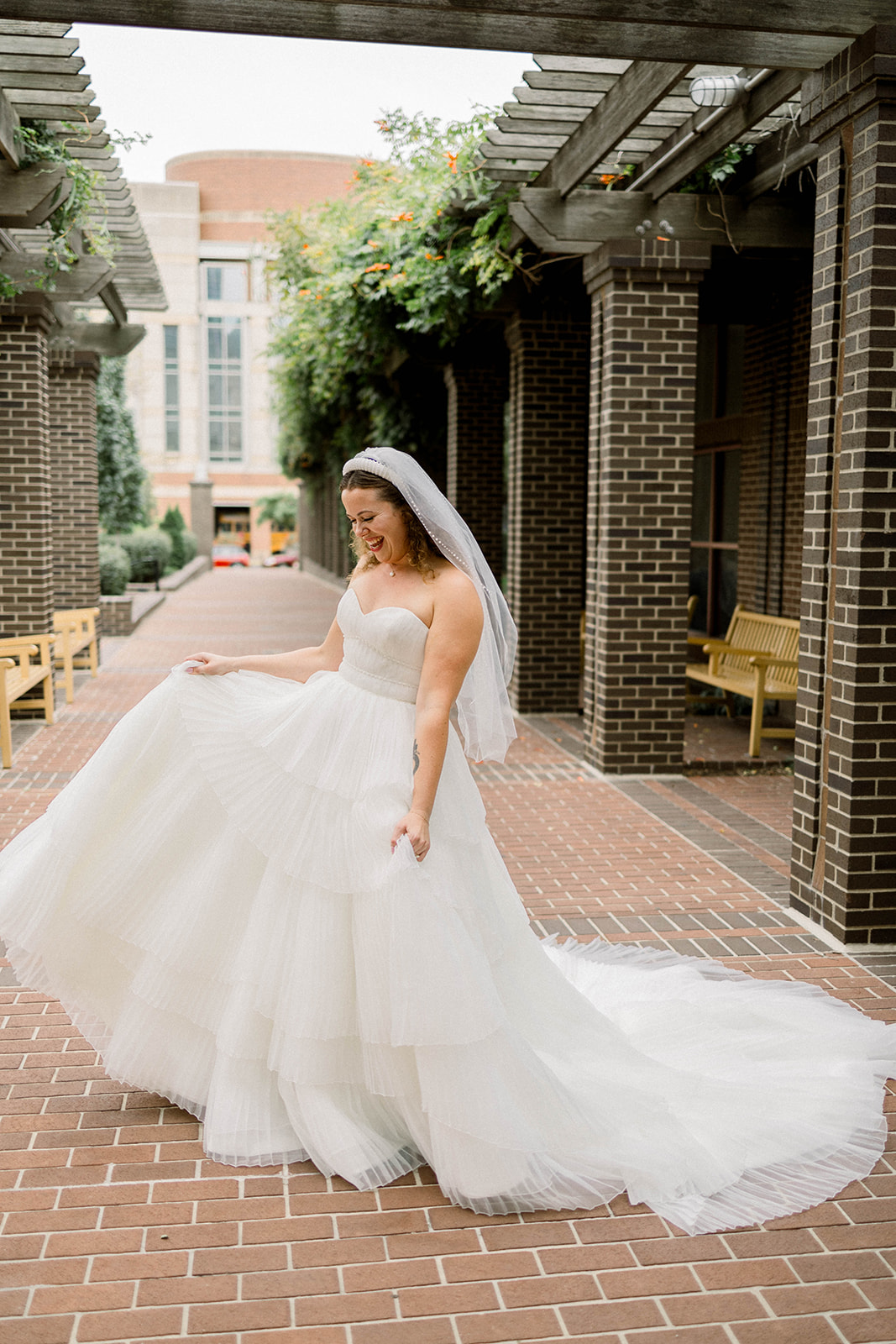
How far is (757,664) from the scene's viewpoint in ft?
29.4

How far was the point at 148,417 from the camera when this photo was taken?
58.3 meters

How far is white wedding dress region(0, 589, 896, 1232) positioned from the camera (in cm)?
322

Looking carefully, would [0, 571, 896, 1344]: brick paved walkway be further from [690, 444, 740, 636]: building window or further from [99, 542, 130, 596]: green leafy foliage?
[99, 542, 130, 596]: green leafy foliage

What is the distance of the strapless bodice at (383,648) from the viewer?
3.49m

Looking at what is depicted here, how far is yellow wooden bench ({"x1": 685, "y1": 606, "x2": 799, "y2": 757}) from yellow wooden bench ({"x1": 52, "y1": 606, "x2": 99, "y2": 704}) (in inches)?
226

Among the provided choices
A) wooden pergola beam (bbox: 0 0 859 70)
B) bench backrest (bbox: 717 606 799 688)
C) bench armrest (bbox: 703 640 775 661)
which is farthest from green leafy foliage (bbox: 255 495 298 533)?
wooden pergola beam (bbox: 0 0 859 70)

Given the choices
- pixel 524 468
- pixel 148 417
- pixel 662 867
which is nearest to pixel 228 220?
pixel 148 417

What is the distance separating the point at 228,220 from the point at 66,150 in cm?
5470

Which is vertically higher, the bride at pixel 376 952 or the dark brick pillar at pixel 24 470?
the dark brick pillar at pixel 24 470

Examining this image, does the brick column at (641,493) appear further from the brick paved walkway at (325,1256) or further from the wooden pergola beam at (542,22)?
the brick paved walkway at (325,1256)

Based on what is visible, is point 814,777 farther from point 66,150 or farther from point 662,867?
point 66,150

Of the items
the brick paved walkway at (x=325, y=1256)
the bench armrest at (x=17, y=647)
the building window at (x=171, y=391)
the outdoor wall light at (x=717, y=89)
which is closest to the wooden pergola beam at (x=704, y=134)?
the outdoor wall light at (x=717, y=89)

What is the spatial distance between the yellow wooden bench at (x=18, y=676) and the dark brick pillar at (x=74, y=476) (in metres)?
4.08

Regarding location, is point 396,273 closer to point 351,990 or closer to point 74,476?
point 74,476
